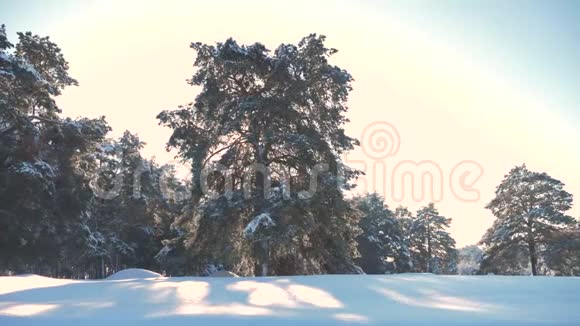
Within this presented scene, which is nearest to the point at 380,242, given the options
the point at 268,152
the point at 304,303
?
the point at 268,152

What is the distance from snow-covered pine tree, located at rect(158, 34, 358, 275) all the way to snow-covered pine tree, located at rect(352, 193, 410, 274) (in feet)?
80.6

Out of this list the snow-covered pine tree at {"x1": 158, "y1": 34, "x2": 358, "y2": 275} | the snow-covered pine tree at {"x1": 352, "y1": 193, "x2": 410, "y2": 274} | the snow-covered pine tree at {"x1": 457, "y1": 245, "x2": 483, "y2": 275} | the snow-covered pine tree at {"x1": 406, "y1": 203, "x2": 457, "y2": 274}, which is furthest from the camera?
the snow-covered pine tree at {"x1": 406, "y1": 203, "x2": 457, "y2": 274}

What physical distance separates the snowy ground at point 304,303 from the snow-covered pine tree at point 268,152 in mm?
9013

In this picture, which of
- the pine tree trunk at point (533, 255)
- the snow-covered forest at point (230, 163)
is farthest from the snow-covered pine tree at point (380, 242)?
the snow-covered forest at point (230, 163)

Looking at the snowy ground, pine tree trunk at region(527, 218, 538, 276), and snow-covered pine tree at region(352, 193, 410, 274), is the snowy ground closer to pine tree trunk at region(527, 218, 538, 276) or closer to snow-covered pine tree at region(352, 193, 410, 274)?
pine tree trunk at region(527, 218, 538, 276)

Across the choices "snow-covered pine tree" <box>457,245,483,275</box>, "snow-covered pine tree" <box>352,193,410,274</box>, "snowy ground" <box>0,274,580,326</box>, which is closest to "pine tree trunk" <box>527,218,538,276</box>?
"snow-covered pine tree" <box>457,245,483,275</box>

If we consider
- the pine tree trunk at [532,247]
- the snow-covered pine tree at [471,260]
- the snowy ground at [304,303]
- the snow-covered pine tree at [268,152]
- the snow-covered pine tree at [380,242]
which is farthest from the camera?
the snow-covered pine tree at [380,242]

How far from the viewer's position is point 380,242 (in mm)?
44562

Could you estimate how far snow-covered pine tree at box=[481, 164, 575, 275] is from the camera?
30.7 m

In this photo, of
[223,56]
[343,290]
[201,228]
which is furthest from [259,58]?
[343,290]

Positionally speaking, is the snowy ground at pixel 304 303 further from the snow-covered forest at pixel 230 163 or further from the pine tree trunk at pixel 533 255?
the pine tree trunk at pixel 533 255

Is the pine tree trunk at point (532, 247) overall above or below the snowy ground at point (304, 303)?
below

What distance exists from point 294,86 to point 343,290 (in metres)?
11.7

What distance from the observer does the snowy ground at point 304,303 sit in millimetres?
3617
